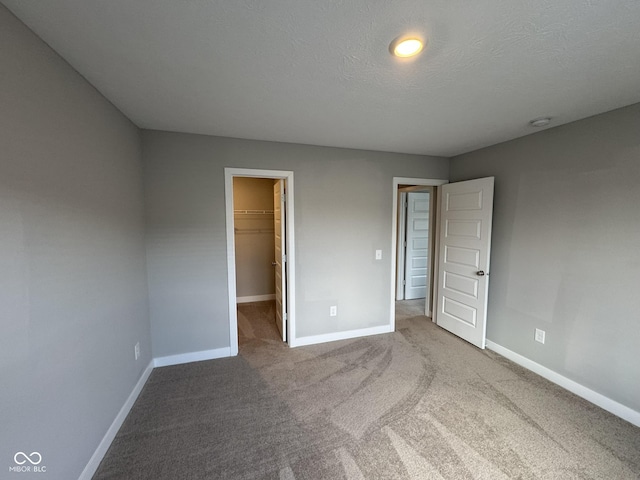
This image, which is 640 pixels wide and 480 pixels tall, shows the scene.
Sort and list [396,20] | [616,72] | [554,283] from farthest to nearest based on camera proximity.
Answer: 1. [554,283]
2. [616,72]
3. [396,20]

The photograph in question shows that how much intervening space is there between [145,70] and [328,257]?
92.2 inches

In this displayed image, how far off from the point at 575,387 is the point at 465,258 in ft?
4.87

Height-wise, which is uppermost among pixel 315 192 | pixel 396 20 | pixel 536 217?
pixel 396 20

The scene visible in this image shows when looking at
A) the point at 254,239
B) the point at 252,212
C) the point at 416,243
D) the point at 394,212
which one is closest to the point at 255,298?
the point at 254,239

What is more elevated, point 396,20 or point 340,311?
point 396,20

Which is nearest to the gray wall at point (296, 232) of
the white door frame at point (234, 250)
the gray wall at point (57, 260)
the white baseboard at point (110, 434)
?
the white door frame at point (234, 250)

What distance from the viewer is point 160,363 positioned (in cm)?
264

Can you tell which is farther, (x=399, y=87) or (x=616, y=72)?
(x=399, y=87)

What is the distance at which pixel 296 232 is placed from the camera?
2965mm

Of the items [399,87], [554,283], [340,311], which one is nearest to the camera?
[399,87]

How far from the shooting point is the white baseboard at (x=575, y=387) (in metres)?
1.93

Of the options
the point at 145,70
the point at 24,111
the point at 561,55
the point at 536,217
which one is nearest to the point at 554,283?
the point at 536,217

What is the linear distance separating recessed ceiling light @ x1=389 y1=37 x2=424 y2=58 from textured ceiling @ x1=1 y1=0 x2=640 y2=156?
0.04 meters

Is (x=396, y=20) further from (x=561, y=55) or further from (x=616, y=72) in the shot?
(x=616, y=72)
